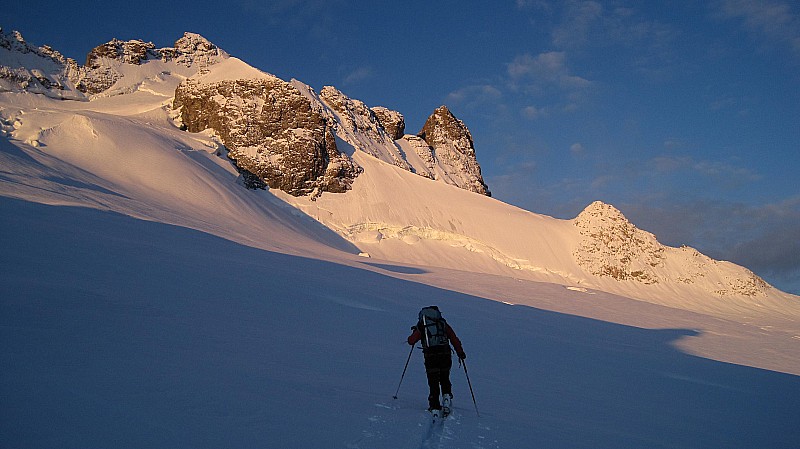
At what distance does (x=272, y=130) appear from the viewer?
5381 centimetres

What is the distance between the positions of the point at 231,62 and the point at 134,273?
5833 cm

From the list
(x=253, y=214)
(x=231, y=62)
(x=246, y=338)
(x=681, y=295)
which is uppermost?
(x=231, y=62)

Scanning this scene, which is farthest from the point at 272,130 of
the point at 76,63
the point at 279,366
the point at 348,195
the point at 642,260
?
the point at 76,63

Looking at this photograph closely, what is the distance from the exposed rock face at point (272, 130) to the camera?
51.1 m

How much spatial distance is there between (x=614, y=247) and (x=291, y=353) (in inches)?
2276

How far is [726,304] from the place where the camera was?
176 ft

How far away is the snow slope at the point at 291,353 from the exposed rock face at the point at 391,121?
82.2m

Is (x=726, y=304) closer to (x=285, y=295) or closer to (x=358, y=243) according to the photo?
(x=358, y=243)

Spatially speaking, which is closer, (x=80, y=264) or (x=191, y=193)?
(x=80, y=264)

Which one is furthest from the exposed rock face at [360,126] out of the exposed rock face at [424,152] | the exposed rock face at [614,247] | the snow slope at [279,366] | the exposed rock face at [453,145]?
the snow slope at [279,366]

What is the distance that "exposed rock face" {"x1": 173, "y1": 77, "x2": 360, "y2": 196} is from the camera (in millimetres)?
51125

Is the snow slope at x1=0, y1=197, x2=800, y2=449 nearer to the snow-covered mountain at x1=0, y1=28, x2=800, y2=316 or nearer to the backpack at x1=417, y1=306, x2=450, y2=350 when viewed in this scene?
the backpack at x1=417, y1=306, x2=450, y2=350

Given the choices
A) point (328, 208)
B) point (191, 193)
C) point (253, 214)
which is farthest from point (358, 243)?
point (191, 193)

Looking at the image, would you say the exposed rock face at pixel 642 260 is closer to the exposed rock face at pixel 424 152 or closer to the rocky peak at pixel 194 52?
the exposed rock face at pixel 424 152
